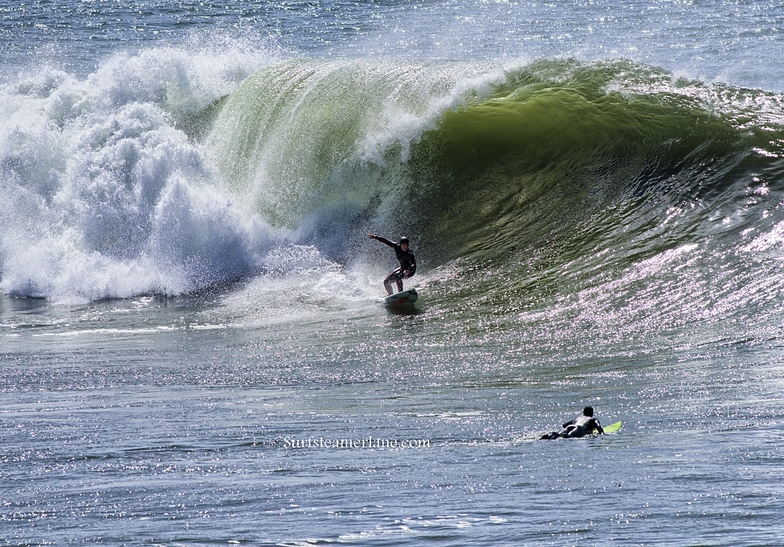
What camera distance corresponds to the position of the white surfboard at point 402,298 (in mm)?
13461

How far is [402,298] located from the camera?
13484mm

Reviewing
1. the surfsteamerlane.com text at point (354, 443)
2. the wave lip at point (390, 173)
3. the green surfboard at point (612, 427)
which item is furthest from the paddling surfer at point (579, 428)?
the wave lip at point (390, 173)

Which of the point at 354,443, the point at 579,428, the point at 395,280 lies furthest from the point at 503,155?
the point at 354,443

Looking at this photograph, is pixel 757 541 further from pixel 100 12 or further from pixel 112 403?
pixel 100 12

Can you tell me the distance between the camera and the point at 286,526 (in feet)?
19.0

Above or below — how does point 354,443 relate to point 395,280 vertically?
below

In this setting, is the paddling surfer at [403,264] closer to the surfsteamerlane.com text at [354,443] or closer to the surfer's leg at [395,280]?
the surfer's leg at [395,280]

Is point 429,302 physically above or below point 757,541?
above

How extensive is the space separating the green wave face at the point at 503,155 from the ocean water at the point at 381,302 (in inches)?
2.4

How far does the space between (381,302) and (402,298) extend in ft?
1.17

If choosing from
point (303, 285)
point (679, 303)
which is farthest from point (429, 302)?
point (679, 303)

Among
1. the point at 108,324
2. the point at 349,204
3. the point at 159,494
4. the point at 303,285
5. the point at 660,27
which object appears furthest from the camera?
the point at 660,27

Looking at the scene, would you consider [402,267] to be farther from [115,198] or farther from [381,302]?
[115,198]

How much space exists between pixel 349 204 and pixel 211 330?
4614mm
